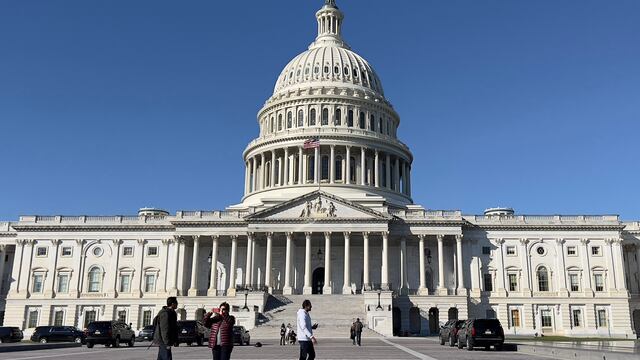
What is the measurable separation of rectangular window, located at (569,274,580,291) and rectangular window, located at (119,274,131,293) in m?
57.5

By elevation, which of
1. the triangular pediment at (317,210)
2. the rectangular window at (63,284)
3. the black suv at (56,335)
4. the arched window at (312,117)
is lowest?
the black suv at (56,335)

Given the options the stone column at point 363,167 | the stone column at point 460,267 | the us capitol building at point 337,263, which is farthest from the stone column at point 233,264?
the stone column at point 460,267

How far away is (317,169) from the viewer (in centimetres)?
9262

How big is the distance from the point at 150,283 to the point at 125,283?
3437mm

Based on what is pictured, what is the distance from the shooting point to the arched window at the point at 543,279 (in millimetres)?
79375

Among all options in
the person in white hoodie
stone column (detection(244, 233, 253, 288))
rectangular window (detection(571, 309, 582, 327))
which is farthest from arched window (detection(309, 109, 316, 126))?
the person in white hoodie

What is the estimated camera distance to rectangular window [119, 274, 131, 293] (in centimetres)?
8162

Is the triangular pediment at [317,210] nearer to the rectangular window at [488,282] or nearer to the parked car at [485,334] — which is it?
the rectangular window at [488,282]

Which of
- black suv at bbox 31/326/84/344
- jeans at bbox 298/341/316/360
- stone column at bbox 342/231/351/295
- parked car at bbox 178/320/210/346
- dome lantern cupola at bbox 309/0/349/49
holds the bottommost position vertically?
black suv at bbox 31/326/84/344

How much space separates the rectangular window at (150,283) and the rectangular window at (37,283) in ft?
45.4

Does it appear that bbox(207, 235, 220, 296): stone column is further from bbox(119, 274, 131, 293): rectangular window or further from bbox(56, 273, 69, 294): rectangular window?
bbox(56, 273, 69, 294): rectangular window

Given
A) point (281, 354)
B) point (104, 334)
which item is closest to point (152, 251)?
point (104, 334)

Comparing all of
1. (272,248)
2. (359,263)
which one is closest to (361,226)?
(359,263)

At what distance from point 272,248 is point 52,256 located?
29555 millimetres
